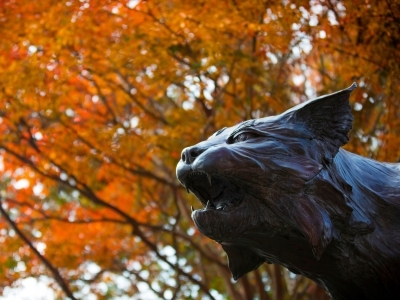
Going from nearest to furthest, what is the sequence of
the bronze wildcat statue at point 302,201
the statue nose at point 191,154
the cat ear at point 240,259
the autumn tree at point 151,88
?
the bronze wildcat statue at point 302,201, the statue nose at point 191,154, the cat ear at point 240,259, the autumn tree at point 151,88

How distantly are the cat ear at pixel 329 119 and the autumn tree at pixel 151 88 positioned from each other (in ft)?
8.23

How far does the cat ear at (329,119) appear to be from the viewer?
9.33 ft

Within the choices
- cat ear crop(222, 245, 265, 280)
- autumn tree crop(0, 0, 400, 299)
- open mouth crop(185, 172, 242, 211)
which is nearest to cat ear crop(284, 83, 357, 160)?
open mouth crop(185, 172, 242, 211)

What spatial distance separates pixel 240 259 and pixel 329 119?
72cm

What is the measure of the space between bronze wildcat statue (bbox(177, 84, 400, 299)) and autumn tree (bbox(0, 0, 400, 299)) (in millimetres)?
2561

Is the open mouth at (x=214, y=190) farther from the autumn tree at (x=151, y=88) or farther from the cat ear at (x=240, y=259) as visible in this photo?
the autumn tree at (x=151, y=88)

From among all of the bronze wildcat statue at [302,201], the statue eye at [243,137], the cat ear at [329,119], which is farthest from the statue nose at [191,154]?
the cat ear at [329,119]

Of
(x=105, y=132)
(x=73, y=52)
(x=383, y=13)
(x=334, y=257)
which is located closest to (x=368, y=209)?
(x=334, y=257)

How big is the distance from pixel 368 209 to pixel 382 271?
263mm

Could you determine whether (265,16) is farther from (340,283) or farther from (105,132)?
(340,283)

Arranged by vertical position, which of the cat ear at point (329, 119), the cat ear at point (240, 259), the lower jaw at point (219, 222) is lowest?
the cat ear at point (240, 259)

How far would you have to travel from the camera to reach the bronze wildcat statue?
264 centimetres

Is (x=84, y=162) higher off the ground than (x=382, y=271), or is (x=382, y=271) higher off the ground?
(x=382, y=271)

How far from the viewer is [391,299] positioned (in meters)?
2.94
